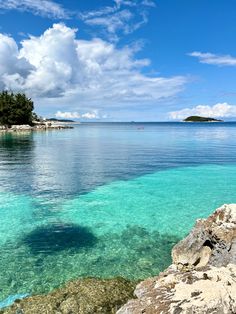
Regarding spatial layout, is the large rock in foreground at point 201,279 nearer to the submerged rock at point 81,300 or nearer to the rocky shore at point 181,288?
the rocky shore at point 181,288

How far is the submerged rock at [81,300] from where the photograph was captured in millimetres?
10570

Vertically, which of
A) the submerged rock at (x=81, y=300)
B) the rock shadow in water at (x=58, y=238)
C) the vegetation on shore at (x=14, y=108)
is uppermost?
the vegetation on shore at (x=14, y=108)

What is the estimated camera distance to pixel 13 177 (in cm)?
3616

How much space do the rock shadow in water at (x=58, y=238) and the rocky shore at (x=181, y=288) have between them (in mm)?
4938

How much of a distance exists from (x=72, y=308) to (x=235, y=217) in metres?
6.57

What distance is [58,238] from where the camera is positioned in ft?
60.4

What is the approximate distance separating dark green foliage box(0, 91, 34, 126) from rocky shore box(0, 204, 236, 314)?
475 feet

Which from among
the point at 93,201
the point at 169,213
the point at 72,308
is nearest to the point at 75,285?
the point at 72,308

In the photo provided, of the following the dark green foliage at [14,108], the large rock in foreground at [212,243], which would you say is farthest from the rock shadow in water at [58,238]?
the dark green foliage at [14,108]

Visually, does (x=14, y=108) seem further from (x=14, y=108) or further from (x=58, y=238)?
(x=58, y=238)

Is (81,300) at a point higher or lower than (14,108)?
lower

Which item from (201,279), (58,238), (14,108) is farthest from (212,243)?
(14,108)

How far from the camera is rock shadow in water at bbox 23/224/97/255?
17.0 m

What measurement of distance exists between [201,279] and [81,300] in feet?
15.4
